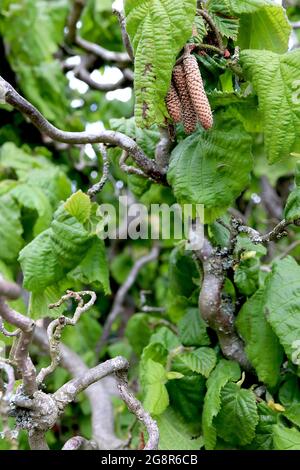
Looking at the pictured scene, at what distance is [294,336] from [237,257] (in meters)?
0.16

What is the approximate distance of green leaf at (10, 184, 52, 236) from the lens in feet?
4.17

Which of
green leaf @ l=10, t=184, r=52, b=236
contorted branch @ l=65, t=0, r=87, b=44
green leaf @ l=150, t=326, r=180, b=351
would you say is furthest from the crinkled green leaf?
contorted branch @ l=65, t=0, r=87, b=44

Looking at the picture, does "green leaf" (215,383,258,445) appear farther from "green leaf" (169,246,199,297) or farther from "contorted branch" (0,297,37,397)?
"contorted branch" (0,297,37,397)

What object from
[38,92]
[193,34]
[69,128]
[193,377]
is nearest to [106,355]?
[69,128]

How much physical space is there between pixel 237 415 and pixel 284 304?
0.18m

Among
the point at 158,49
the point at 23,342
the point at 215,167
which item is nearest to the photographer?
the point at 23,342

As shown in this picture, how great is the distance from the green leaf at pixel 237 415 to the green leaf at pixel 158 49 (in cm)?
43

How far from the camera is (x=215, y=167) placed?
854mm

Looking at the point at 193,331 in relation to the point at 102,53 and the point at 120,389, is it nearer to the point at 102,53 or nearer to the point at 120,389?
the point at 120,389

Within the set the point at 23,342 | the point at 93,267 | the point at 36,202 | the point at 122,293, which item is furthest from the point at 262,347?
the point at 122,293

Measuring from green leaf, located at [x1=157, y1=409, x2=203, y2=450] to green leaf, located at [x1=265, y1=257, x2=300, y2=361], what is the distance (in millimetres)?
249

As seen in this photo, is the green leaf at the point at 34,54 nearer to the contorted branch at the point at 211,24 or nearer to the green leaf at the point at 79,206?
the green leaf at the point at 79,206

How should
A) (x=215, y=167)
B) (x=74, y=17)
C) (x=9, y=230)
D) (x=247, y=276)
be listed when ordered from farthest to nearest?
(x=74, y=17) < (x=9, y=230) < (x=247, y=276) < (x=215, y=167)

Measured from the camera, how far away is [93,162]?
1789mm
